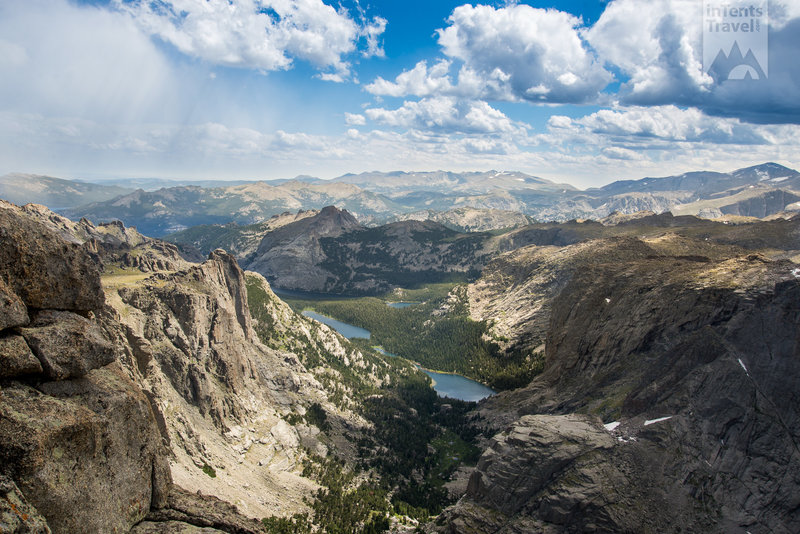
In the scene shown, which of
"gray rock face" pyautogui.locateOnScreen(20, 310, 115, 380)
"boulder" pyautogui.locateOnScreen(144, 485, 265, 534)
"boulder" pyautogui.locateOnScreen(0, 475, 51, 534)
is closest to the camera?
"boulder" pyautogui.locateOnScreen(0, 475, 51, 534)

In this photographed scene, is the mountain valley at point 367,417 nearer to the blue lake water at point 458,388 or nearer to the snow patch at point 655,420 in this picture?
the snow patch at point 655,420

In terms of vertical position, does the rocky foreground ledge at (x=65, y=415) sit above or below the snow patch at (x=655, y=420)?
above

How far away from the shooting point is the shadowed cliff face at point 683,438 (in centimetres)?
5519

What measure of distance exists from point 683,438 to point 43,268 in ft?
238

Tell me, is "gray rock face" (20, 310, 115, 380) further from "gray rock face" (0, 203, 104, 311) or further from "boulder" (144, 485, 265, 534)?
"boulder" (144, 485, 265, 534)

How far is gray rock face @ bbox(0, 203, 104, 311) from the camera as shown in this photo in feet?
70.1

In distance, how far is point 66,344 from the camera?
74.5 feet

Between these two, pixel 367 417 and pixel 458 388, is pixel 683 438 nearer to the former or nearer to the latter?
pixel 367 417

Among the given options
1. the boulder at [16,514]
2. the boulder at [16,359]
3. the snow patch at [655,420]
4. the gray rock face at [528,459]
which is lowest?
the gray rock face at [528,459]

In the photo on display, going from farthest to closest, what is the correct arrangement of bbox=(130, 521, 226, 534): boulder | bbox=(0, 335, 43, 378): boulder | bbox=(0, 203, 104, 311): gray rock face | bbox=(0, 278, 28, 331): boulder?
bbox=(130, 521, 226, 534): boulder
bbox=(0, 203, 104, 311): gray rock face
bbox=(0, 278, 28, 331): boulder
bbox=(0, 335, 43, 378): boulder

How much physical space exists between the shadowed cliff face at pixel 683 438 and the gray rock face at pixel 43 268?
190 feet

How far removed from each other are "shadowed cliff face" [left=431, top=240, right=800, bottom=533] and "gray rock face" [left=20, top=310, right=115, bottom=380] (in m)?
55.9

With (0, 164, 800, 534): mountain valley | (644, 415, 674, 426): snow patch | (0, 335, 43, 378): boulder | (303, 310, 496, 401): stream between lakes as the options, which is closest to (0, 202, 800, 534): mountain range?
(0, 335, 43, 378): boulder

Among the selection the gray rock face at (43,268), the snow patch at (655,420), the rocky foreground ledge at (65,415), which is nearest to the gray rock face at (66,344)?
the rocky foreground ledge at (65,415)
